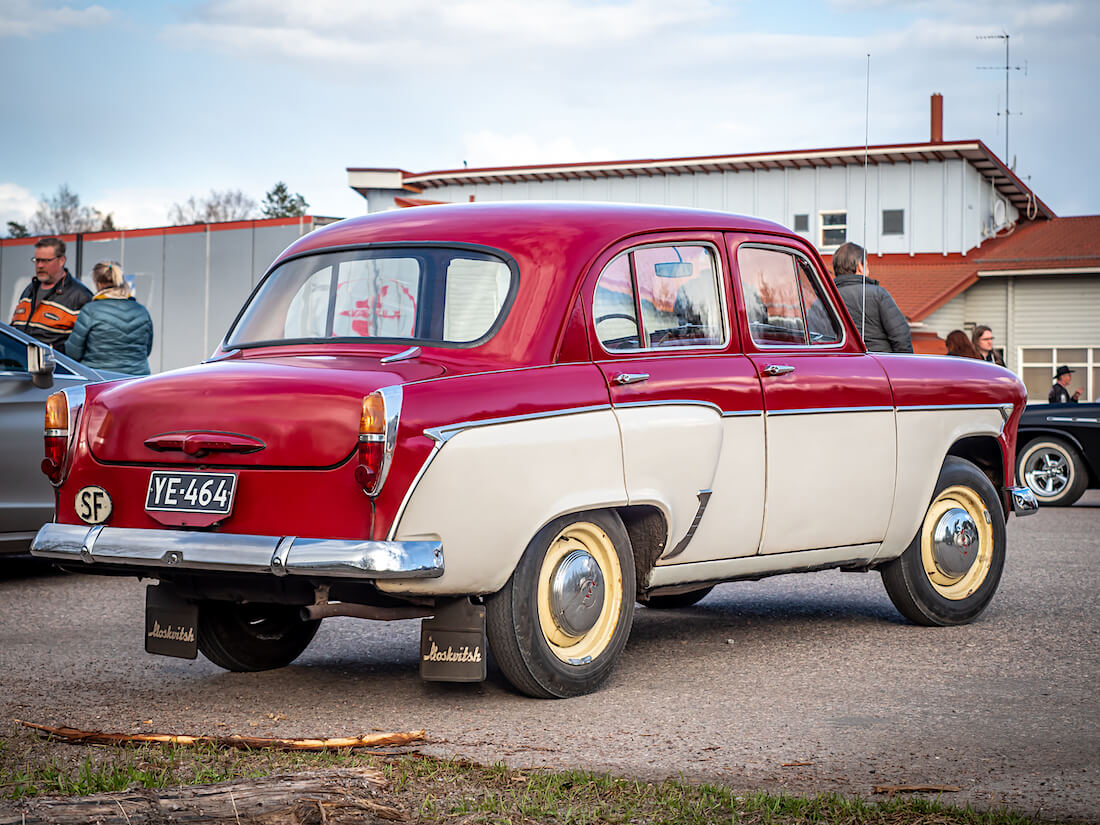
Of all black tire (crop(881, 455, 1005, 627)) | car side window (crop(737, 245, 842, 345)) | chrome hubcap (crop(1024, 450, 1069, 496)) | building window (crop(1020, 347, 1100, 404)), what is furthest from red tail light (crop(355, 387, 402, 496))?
building window (crop(1020, 347, 1100, 404))

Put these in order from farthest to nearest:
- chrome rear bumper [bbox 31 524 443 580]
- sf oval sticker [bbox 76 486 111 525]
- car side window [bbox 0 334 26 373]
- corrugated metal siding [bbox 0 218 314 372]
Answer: corrugated metal siding [bbox 0 218 314 372], car side window [bbox 0 334 26 373], sf oval sticker [bbox 76 486 111 525], chrome rear bumper [bbox 31 524 443 580]

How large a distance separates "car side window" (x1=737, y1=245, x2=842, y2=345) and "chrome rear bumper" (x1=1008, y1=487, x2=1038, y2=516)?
1553 millimetres

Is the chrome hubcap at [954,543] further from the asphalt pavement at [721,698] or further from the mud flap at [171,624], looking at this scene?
the mud flap at [171,624]

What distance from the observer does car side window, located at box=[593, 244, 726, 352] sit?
236 inches

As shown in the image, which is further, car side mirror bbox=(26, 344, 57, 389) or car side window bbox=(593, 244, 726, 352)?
car side mirror bbox=(26, 344, 57, 389)

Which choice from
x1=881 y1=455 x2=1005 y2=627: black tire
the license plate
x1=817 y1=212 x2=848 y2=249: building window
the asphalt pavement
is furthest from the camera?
x1=817 y1=212 x2=848 y2=249: building window

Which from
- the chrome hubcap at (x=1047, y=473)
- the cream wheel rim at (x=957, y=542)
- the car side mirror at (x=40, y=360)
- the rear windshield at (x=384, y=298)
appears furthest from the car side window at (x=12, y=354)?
the chrome hubcap at (x=1047, y=473)

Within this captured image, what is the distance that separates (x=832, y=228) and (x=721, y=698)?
38426mm

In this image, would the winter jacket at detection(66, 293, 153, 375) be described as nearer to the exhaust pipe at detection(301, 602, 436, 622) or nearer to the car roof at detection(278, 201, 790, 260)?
the car roof at detection(278, 201, 790, 260)

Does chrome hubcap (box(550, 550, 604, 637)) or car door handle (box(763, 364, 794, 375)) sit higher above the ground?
car door handle (box(763, 364, 794, 375))

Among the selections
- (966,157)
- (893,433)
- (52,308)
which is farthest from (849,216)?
(893,433)

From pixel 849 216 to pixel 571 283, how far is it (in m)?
37.3

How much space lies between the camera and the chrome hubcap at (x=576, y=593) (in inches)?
220

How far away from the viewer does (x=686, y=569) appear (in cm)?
620
